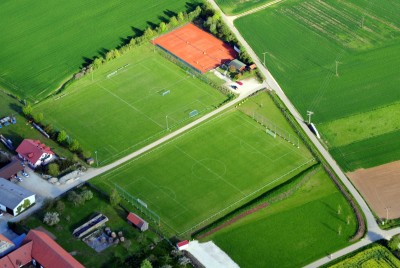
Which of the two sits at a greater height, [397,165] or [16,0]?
[16,0]

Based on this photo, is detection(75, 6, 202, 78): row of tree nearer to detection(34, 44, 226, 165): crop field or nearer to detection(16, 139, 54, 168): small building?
detection(34, 44, 226, 165): crop field

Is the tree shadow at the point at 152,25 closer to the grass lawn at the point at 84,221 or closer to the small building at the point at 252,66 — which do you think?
the small building at the point at 252,66

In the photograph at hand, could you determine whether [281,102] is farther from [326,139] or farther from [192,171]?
[192,171]

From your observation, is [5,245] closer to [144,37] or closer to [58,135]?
[58,135]

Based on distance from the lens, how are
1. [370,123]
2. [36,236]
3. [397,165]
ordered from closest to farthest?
[36,236] → [397,165] → [370,123]

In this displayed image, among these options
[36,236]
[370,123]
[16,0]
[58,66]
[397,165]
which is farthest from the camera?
[16,0]

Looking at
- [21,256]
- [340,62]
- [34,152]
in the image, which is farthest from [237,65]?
[21,256]

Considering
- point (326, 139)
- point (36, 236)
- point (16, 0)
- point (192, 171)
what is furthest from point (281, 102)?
point (16, 0)
